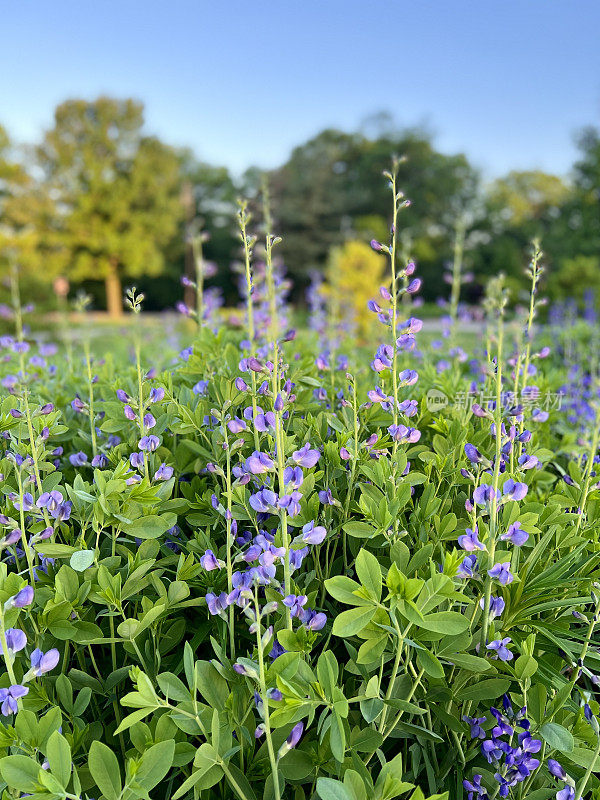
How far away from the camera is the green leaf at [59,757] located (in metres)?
1.13

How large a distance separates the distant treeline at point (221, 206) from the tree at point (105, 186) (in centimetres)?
8

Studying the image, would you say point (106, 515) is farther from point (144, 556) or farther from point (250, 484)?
point (250, 484)

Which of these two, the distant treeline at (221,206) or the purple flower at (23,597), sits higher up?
the distant treeline at (221,206)

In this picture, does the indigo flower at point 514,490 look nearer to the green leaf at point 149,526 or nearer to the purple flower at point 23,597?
the green leaf at point 149,526

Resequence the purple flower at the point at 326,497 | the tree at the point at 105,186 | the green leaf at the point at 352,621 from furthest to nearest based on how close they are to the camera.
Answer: the tree at the point at 105,186, the purple flower at the point at 326,497, the green leaf at the point at 352,621

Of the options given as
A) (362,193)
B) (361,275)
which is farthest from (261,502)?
(362,193)

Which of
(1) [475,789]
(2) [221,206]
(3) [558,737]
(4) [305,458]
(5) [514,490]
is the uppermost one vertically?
(2) [221,206]

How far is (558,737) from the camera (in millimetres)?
1313

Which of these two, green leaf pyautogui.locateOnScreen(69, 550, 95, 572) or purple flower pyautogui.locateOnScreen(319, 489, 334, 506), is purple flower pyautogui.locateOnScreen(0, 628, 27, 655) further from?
Answer: purple flower pyautogui.locateOnScreen(319, 489, 334, 506)

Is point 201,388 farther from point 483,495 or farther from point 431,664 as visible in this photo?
point 431,664

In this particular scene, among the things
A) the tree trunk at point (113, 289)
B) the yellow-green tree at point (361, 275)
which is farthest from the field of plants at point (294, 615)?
the tree trunk at point (113, 289)

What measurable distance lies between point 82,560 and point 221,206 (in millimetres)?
43148

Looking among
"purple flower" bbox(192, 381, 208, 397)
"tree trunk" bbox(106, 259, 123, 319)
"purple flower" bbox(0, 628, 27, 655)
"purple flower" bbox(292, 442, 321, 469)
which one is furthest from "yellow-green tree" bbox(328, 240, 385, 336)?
"tree trunk" bbox(106, 259, 123, 319)

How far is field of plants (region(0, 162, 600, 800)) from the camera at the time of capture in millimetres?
1222
